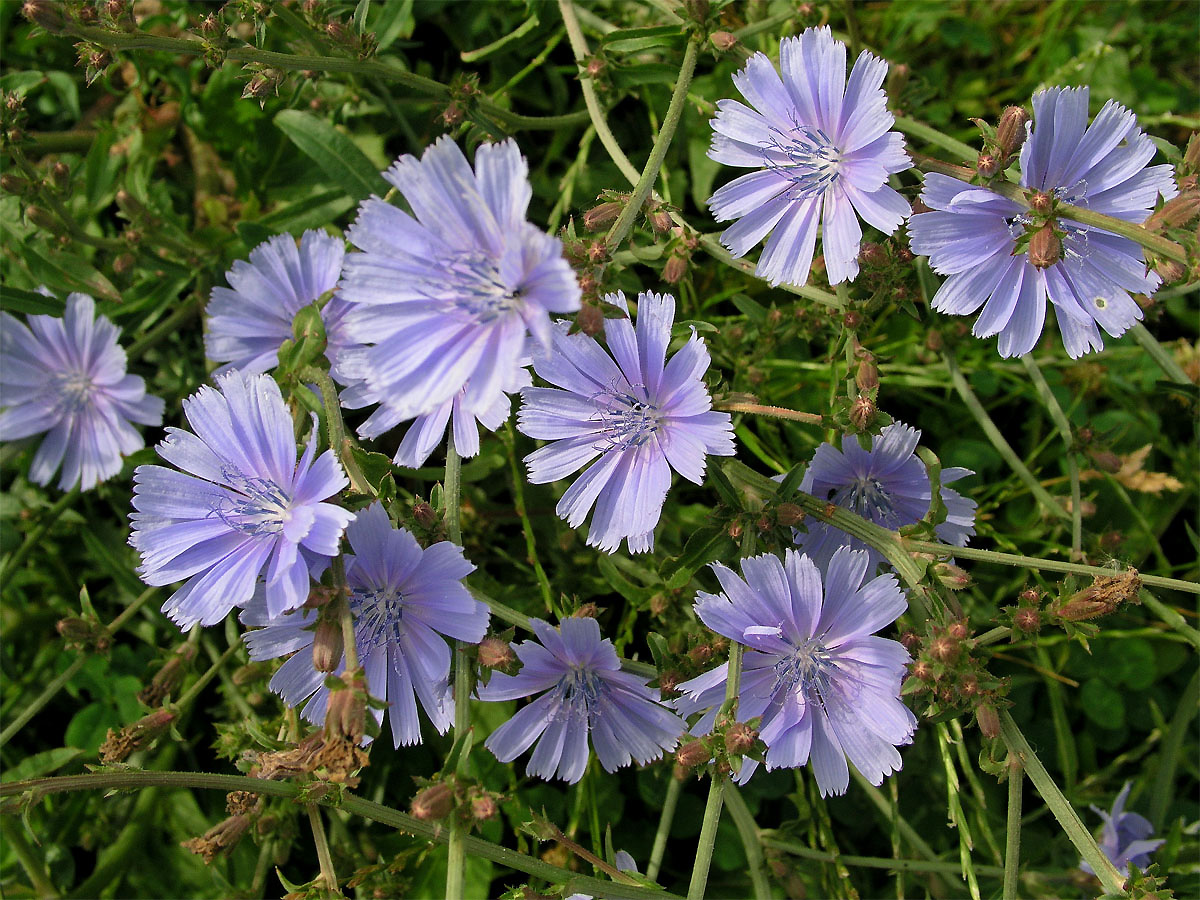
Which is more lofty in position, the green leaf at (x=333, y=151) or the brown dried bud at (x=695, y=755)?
the green leaf at (x=333, y=151)

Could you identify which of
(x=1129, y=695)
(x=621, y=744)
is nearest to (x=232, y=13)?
(x=621, y=744)

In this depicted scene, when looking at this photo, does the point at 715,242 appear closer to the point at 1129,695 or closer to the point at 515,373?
the point at 515,373

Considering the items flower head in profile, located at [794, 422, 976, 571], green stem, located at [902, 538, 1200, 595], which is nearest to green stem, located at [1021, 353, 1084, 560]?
flower head in profile, located at [794, 422, 976, 571]

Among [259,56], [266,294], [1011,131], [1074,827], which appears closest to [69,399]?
[266,294]

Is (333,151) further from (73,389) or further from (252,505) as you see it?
(252,505)

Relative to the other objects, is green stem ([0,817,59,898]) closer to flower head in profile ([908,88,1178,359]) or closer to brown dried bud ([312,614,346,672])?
brown dried bud ([312,614,346,672])

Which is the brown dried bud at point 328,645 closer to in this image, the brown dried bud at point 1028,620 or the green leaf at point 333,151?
the brown dried bud at point 1028,620

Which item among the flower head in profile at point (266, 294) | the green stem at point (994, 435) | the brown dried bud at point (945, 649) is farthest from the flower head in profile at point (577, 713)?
the green stem at point (994, 435)
